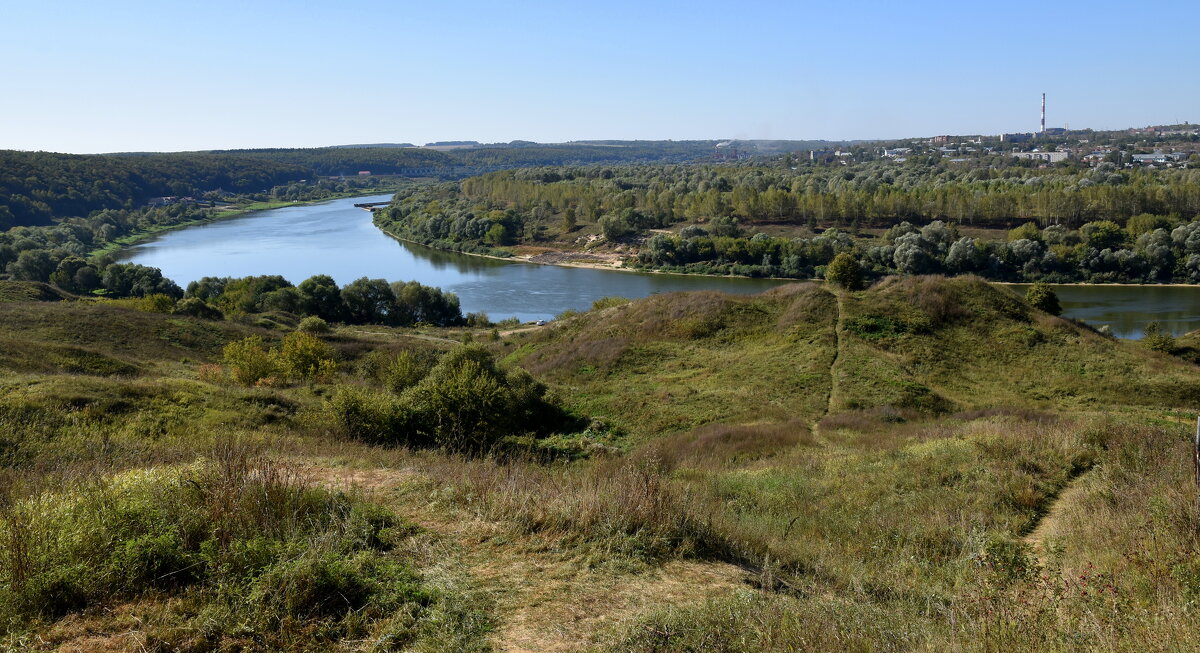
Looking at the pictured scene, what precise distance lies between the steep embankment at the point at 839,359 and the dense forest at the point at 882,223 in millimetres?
36714

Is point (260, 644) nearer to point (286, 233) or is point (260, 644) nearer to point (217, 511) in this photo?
point (217, 511)

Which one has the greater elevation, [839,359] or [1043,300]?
[1043,300]

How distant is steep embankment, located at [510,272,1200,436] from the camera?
59.7 ft

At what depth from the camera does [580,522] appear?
221 inches

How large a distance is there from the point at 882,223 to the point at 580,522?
79.8 meters

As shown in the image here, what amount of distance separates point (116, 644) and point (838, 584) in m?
4.78

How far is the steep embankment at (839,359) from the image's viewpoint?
18188mm

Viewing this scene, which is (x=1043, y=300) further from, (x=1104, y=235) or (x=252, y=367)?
(x=1104, y=235)

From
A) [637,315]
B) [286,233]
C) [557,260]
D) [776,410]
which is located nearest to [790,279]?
[557,260]

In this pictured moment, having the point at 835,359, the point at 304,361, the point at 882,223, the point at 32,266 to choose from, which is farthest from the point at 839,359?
the point at 32,266

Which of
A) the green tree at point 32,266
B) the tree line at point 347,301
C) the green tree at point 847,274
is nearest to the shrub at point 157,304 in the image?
the tree line at point 347,301

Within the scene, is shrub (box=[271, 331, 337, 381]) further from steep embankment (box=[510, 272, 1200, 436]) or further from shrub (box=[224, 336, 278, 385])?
steep embankment (box=[510, 272, 1200, 436])

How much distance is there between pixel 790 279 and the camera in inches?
2501

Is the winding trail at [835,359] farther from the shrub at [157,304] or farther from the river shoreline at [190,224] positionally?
the river shoreline at [190,224]
